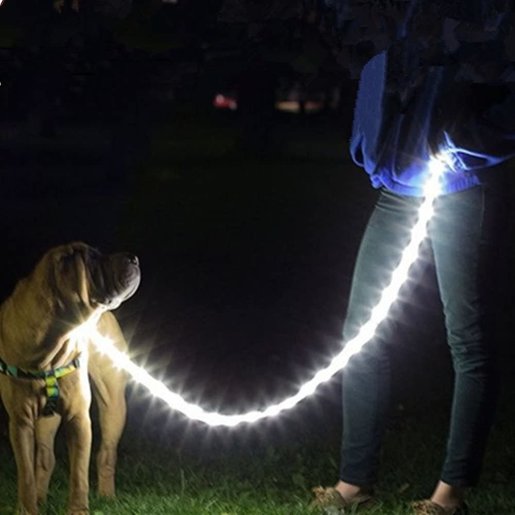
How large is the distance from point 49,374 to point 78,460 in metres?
0.36

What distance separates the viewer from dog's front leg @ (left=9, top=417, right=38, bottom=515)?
4.30 meters

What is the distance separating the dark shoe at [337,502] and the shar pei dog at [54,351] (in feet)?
2.92

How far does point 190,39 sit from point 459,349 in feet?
12.4

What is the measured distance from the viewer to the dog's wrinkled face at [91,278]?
409cm

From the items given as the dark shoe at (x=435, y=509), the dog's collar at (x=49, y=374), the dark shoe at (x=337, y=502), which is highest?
the dog's collar at (x=49, y=374)

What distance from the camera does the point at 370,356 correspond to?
4.68 metres

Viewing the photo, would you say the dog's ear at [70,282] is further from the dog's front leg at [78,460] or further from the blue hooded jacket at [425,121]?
the blue hooded jacket at [425,121]

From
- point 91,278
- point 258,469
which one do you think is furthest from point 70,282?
point 258,469

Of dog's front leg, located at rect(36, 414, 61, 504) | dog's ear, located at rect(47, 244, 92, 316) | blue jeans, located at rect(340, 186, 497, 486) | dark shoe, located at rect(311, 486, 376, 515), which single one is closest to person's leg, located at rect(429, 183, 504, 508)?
blue jeans, located at rect(340, 186, 497, 486)

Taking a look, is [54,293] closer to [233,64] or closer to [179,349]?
[179,349]

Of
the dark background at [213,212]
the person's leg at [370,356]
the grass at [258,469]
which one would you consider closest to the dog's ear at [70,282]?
the grass at [258,469]

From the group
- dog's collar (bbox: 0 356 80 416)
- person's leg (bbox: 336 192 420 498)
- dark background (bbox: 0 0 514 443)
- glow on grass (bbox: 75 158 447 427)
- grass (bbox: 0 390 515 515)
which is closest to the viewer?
dog's collar (bbox: 0 356 80 416)

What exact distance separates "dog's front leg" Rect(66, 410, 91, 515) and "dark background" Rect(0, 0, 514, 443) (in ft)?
4.53

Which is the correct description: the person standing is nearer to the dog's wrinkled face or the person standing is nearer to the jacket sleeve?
the jacket sleeve
